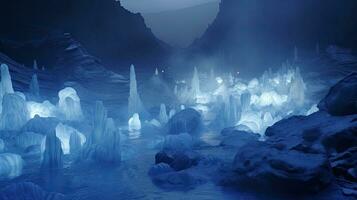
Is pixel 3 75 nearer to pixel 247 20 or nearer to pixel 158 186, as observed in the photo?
pixel 158 186

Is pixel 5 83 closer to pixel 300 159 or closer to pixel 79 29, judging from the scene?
pixel 300 159

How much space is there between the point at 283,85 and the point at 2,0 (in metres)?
49.1

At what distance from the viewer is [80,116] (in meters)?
33.8

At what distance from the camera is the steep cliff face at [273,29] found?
75.3 m

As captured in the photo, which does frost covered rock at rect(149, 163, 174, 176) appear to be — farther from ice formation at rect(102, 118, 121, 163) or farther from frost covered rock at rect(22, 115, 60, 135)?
frost covered rock at rect(22, 115, 60, 135)

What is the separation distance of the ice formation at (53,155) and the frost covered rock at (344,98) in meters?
13.5

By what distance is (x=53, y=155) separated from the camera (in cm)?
1733

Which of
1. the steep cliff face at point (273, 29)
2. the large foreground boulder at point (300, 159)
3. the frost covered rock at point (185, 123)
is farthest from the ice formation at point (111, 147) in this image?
the steep cliff face at point (273, 29)

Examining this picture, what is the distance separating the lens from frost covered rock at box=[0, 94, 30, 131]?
1015 inches

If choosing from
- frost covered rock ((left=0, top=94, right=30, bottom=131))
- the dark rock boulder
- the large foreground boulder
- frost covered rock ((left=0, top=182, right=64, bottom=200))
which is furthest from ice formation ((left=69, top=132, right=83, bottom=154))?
the dark rock boulder

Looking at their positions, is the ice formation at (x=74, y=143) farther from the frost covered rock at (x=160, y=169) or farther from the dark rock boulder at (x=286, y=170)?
the dark rock boulder at (x=286, y=170)

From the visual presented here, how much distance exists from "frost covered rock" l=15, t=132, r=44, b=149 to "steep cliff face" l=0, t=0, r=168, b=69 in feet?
92.6

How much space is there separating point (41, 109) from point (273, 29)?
273 feet

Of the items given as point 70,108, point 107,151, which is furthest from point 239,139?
point 70,108
